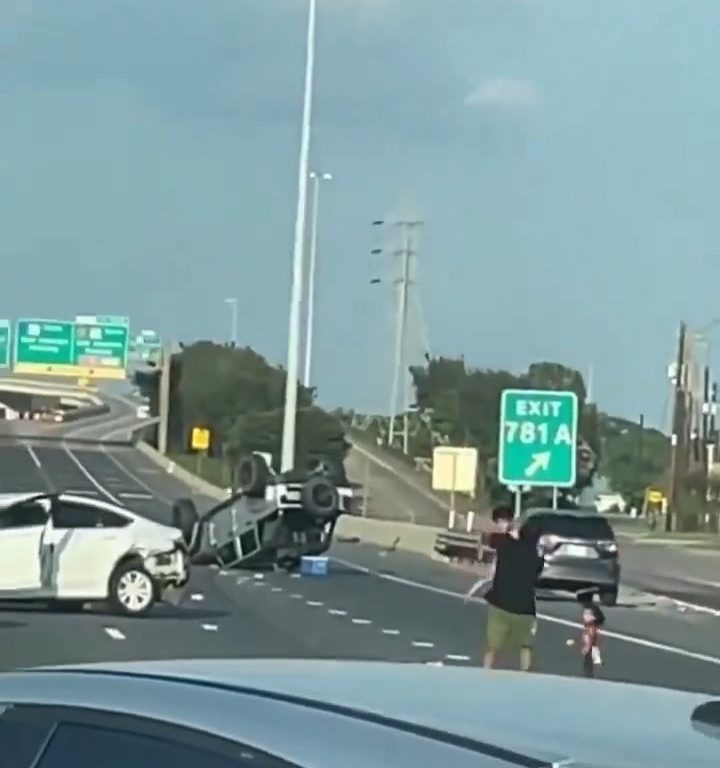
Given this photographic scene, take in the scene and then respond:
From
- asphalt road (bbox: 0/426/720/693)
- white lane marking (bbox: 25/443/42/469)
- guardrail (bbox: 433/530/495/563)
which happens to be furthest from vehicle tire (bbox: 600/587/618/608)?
white lane marking (bbox: 25/443/42/469)

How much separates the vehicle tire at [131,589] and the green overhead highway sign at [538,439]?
10332 mm

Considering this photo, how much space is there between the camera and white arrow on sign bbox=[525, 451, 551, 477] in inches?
1523

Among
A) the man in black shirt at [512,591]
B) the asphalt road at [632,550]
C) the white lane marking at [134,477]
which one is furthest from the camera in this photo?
the white lane marking at [134,477]

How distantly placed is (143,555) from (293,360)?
2808 centimetres

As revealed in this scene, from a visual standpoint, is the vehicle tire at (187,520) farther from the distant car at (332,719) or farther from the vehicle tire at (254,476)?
the distant car at (332,719)

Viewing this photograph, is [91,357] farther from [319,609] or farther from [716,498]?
[319,609]

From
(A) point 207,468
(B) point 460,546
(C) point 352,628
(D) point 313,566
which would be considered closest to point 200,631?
(C) point 352,628

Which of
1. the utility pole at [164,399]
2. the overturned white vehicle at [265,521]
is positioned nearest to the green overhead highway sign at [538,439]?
the overturned white vehicle at [265,521]

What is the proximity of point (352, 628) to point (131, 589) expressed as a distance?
9.93 feet

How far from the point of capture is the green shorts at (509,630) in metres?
19.6

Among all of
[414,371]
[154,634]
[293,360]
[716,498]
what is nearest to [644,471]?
[414,371]

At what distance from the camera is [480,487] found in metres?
84.2

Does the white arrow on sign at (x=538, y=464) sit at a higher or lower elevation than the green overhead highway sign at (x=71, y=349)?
lower

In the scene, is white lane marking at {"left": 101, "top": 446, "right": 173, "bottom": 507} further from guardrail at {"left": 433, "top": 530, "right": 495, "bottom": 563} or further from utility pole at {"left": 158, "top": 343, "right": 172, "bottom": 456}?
guardrail at {"left": 433, "top": 530, "right": 495, "bottom": 563}
